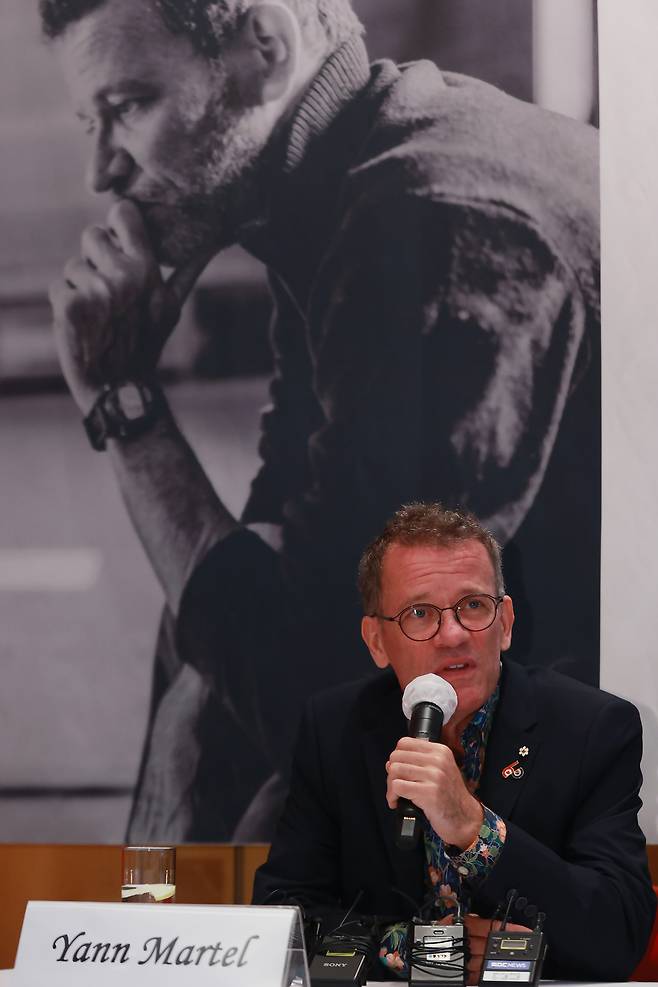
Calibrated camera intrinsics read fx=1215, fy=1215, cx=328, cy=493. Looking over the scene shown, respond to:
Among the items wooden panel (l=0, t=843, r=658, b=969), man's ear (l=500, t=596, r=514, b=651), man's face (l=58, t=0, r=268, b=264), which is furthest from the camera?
man's face (l=58, t=0, r=268, b=264)

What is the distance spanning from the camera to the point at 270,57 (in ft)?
10.1

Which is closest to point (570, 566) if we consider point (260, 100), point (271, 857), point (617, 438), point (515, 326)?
point (617, 438)

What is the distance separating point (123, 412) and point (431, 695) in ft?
4.27

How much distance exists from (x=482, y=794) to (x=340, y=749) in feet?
1.26

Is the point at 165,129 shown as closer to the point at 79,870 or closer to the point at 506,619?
the point at 506,619

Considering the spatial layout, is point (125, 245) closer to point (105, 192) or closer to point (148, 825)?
point (105, 192)

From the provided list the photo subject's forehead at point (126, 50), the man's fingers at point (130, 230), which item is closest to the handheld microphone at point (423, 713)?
the man's fingers at point (130, 230)

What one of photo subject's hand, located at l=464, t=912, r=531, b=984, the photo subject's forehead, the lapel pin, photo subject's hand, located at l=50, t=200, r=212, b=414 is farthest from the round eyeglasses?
the photo subject's forehead

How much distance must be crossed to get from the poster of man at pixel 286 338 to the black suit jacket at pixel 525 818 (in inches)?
12.4

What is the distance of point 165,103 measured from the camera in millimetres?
3092

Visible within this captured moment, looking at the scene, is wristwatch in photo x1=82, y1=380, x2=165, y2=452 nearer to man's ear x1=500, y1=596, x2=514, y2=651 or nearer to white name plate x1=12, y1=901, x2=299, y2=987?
man's ear x1=500, y1=596, x2=514, y2=651

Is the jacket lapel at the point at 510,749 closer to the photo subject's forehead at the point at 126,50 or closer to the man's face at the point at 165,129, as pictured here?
the man's face at the point at 165,129

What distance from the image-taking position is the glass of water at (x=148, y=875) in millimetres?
2609

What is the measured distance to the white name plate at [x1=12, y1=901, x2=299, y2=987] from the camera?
163 cm
